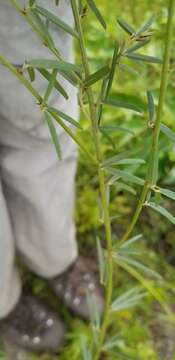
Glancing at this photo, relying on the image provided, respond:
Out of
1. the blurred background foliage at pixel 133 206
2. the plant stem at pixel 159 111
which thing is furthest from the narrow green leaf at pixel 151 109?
the blurred background foliage at pixel 133 206

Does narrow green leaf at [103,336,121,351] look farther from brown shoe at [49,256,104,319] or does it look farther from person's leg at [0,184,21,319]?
brown shoe at [49,256,104,319]

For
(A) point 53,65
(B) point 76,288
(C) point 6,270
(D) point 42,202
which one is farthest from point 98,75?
(B) point 76,288

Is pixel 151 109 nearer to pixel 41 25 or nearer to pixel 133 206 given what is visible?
pixel 41 25

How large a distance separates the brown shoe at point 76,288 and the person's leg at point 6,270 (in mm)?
133

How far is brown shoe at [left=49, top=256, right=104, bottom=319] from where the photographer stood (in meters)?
1.70

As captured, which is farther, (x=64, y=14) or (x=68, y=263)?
(x=68, y=263)

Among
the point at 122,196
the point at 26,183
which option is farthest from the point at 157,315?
the point at 26,183

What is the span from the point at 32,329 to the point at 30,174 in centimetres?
61

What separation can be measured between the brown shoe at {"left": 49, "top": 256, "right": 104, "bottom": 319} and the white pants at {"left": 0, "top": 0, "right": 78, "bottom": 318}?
0.20ft

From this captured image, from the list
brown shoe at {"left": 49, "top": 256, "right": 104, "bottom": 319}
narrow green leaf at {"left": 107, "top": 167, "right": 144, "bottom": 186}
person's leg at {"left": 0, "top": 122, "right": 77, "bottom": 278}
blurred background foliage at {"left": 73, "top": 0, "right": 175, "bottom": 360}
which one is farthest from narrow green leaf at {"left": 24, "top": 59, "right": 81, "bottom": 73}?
brown shoe at {"left": 49, "top": 256, "right": 104, "bottom": 319}

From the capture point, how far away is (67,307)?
1722 mm

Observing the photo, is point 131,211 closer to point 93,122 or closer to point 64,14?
point 64,14

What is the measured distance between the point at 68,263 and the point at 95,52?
2.09 ft

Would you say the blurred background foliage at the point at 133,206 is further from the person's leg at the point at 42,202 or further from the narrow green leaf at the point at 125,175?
the narrow green leaf at the point at 125,175
